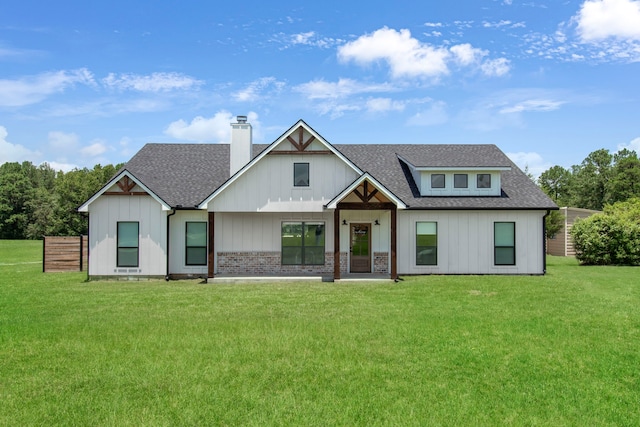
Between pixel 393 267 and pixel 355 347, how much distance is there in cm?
998

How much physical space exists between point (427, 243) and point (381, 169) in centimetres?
479

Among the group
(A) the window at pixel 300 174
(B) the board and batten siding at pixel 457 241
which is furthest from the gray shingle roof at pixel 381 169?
(A) the window at pixel 300 174

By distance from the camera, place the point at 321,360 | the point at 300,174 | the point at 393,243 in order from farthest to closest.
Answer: the point at 300,174 < the point at 393,243 < the point at 321,360

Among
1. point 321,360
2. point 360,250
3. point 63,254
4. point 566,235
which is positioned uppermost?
point 566,235

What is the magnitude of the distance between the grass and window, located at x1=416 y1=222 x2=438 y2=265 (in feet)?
19.6

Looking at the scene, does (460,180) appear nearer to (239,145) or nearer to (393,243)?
(393,243)

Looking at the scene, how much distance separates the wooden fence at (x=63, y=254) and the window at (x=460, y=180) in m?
16.8

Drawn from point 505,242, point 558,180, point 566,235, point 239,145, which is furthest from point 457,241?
point 558,180

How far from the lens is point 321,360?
8430 millimetres

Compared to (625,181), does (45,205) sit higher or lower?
lower

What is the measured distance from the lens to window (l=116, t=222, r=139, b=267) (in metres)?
20.2

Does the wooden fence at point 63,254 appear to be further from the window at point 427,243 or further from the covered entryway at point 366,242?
the window at point 427,243

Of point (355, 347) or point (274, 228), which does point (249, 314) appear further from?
point (274, 228)

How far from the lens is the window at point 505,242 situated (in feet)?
69.9
